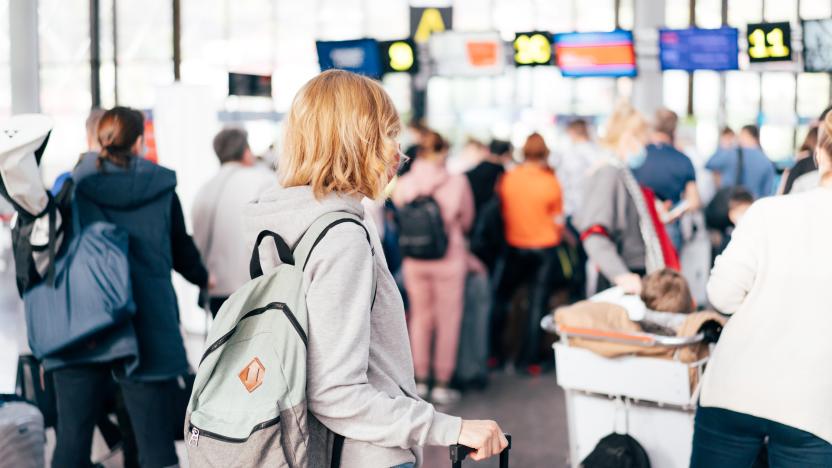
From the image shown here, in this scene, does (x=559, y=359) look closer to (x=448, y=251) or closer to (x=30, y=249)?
(x=30, y=249)

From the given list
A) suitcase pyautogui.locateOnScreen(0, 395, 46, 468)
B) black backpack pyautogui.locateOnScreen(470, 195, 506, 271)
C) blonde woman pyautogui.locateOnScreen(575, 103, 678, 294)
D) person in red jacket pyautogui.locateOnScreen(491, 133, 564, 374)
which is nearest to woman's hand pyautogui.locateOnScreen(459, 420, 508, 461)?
suitcase pyautogui.locateOnScreen(0, 395, 46, 468)

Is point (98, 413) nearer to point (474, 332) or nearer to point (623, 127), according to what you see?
point (623, 127)

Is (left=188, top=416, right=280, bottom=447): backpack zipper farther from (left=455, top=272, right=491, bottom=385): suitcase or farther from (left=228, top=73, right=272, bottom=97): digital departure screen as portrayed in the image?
(left=228, top=73, right=272, bottom=97): digital departure screen

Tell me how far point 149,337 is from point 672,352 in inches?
68.8

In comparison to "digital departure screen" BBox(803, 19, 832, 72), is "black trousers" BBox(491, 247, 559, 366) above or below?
below

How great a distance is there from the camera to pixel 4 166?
329 cm

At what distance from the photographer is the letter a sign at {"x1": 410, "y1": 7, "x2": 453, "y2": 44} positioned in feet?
35.4

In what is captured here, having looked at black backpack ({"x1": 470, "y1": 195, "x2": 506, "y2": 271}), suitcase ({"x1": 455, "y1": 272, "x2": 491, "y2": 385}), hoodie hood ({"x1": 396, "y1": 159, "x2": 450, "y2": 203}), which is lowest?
suitcase ({"x1": 455, "y1": 272, "x2": 491, "y2": 385})

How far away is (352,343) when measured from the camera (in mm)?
1767

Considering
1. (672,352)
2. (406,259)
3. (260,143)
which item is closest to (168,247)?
(672,352)

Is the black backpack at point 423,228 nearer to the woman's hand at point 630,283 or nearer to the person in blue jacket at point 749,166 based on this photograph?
the woman's hand at point 630,283

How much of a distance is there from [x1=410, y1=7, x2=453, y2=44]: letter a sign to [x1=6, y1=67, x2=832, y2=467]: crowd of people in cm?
249

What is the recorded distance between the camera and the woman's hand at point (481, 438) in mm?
1806

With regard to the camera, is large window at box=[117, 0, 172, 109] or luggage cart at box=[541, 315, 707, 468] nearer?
luggage cart at box=[541, 315, 707, 468]
